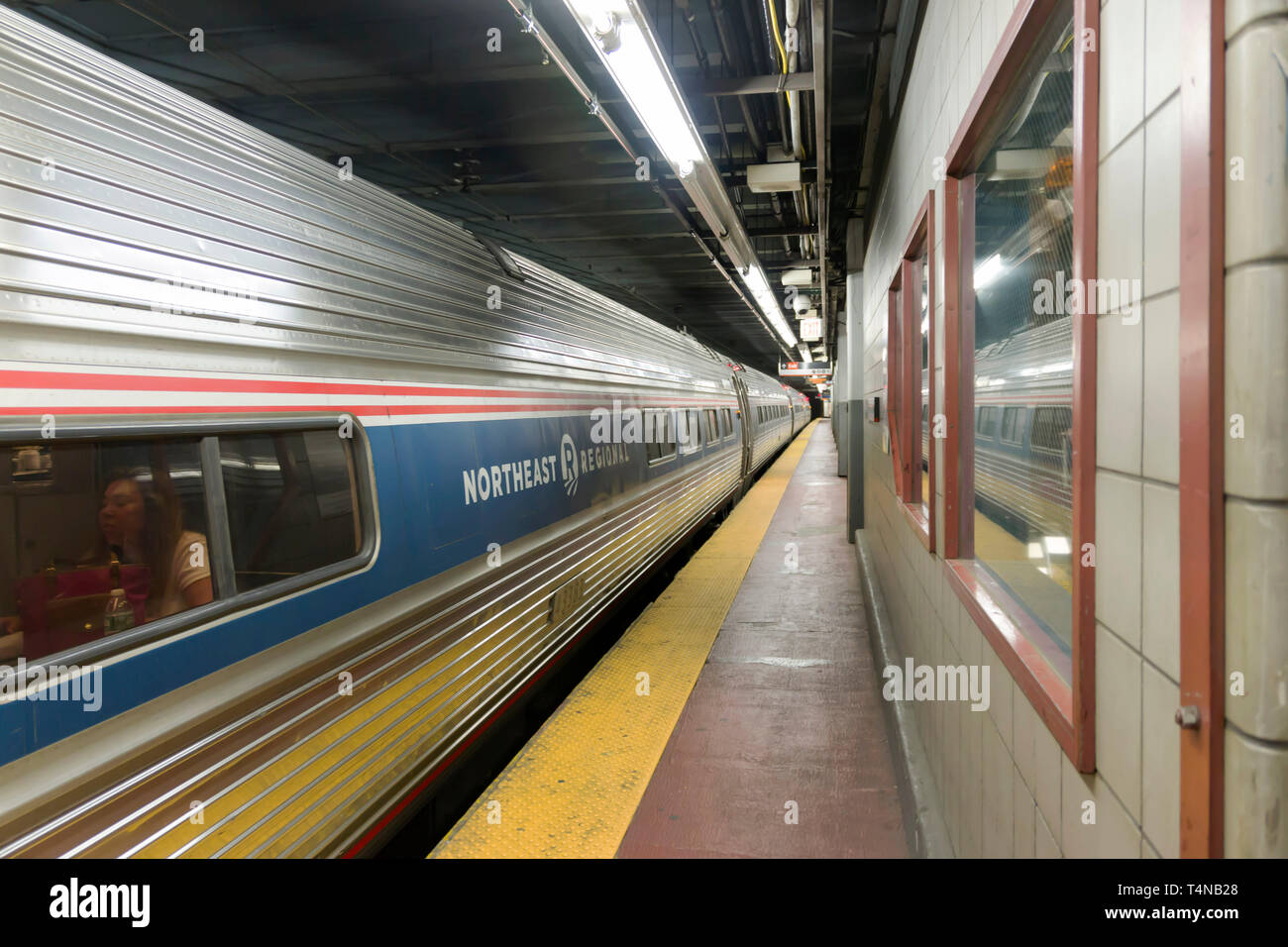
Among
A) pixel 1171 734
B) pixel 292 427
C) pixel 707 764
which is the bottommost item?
pixel 707 764

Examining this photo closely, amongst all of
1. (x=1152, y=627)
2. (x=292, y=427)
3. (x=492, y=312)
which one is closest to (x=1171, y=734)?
(x=1152, y=627)

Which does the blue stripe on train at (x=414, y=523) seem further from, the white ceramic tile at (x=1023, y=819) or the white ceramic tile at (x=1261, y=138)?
the white ceramic tile at (x=1261, y=138)

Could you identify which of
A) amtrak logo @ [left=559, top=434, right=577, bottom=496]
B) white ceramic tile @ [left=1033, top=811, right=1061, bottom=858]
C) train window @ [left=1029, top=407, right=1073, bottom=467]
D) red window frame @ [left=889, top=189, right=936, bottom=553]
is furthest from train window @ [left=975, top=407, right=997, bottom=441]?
amtrak logo @ [left=559, top=434, right=577, bottom=496]

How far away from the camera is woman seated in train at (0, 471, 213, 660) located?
175 centimetres

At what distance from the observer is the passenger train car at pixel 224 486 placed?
174 centimetres

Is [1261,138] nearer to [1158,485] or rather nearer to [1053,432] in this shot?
[1158,485]

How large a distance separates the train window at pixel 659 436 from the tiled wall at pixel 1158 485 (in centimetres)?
540

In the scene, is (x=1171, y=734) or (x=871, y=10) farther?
(x=871, y=10)

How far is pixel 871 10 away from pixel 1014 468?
4.42 meters

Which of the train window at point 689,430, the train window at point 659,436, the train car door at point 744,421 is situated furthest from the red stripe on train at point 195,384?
the train car door at point 744,421

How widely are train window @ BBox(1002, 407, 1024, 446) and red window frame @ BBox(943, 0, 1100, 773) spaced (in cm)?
14

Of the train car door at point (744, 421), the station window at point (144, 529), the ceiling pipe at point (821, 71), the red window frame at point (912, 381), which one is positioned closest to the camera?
the station window at point (144, 529)

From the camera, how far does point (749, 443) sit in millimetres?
15586

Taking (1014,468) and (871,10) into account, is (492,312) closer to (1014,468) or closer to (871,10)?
(1014,468)
